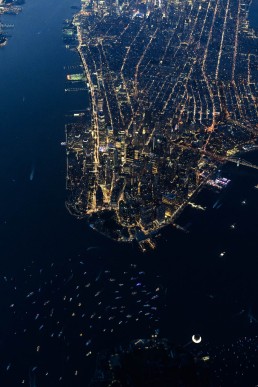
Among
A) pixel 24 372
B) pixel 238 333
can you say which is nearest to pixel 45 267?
pixel 24 372

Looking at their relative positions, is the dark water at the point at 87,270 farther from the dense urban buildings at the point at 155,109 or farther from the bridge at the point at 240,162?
the dense urban buildings at the point at 155,109

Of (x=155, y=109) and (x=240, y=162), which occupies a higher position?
(x=155, y=109)

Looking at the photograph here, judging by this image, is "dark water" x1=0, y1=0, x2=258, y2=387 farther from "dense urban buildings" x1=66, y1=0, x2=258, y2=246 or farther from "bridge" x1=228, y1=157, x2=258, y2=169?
"dense urban buildings" x1=66, y1=0, x2=258, y2=246

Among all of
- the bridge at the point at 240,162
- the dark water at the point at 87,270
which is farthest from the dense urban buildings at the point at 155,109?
the dark water at the point at 87,270

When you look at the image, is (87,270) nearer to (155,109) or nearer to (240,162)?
(240,162)

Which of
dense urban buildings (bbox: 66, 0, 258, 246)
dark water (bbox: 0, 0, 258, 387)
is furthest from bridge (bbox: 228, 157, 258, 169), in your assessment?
dark water (bbox: 0, 0, 258, 387)

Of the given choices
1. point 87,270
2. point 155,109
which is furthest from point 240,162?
point 87,270

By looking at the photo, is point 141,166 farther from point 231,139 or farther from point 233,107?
point 233,107
